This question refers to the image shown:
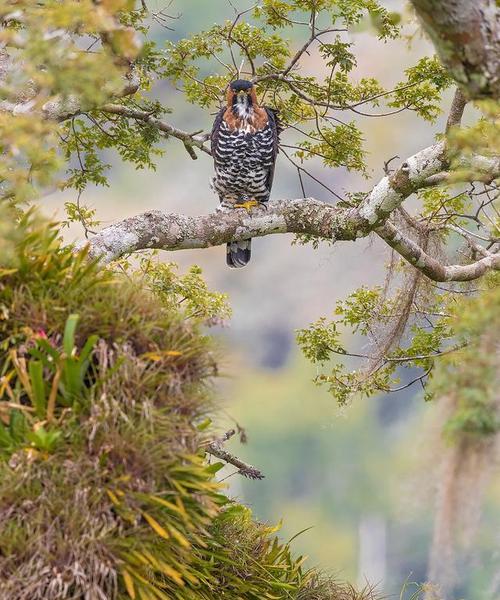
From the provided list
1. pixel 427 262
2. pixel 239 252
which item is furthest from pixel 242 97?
pixel 427 262

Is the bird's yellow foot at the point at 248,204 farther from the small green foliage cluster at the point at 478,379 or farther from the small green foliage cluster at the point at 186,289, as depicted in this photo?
the small green foliage cluster at the point at 478,379

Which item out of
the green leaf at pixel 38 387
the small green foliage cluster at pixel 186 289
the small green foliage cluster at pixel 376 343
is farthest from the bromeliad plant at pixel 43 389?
the small green foliage cluster at pixel 376 343

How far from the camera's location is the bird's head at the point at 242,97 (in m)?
5.46

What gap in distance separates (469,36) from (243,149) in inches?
115

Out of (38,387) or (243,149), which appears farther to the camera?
(243,149)

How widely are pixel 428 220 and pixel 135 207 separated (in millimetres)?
14126

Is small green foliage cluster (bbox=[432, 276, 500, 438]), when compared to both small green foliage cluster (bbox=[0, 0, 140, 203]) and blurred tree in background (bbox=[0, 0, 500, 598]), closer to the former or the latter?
blurred tree in background (bbox=[0, 0, 500, 598])

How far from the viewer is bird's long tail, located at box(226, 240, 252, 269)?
558 centimetres

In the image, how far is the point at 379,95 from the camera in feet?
17.2

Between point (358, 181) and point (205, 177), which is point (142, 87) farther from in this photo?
point (205, 177)

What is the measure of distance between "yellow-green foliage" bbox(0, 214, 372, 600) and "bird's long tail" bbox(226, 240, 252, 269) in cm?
229

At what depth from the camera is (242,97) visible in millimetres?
5508

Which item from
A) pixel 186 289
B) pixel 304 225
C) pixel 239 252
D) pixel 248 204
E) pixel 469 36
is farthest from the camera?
pixel 239 252

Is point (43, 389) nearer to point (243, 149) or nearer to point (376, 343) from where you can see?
point (376, 343)
